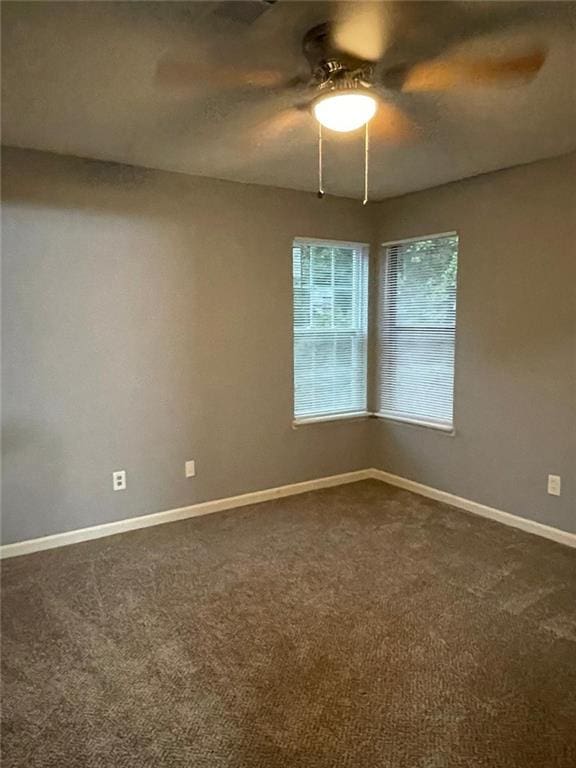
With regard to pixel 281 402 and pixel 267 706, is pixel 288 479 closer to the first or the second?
pixel 281 402

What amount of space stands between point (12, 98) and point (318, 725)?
110 inches

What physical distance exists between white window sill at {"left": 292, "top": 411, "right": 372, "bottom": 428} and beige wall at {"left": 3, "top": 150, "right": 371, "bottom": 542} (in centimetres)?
11

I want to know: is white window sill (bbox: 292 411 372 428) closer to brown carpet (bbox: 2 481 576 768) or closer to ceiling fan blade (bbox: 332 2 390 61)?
brown carpet (bbox: 2 481 576 768)

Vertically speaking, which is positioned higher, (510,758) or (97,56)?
(97,56)

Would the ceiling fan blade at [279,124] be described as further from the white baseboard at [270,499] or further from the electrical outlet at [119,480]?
the white baseboard at [270,499]

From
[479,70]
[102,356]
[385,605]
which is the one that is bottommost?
[385,605]

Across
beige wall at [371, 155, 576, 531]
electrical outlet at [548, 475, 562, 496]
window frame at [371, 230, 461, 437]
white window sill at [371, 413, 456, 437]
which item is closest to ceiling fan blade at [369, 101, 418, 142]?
beige wall at [371, 155, 576, 531]

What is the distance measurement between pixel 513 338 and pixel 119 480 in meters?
2.75

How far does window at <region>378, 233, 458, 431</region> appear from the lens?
13.7 feet

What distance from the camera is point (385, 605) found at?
2.74 m

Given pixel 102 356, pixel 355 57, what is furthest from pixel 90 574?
pixel 355 57

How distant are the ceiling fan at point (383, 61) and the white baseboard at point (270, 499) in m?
2.62

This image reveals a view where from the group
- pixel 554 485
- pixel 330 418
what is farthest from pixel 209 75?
pixel 554 485

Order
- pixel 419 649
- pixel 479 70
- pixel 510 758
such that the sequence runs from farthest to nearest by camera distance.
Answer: pixel 419 649 < pixel 479 70 < pixel 510 758
